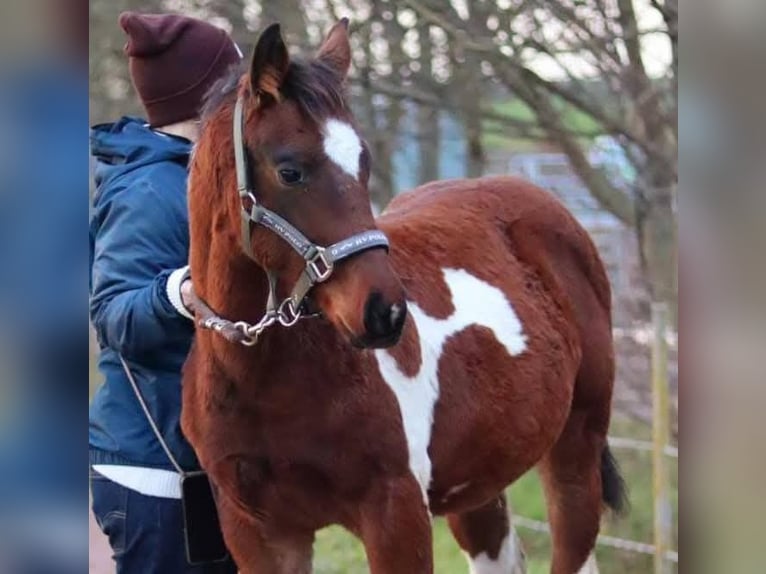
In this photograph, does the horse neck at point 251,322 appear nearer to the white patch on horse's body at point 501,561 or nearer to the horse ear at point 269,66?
the horse ear at point 269,66

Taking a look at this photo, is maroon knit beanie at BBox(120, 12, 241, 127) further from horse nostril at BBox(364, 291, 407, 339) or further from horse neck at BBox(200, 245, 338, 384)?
horse nostril at BBox(364, 291, 407, 339)

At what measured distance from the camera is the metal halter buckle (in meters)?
1.06

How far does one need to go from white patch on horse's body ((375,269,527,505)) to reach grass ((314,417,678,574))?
0.62 m

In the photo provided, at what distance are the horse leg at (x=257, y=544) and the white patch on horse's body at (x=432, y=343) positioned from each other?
192 millimetres

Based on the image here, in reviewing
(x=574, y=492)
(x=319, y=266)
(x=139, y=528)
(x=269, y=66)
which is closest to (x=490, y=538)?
(x=574, y=492)

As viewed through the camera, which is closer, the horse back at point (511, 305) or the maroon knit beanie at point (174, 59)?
the maroon knit beanie at point (174, 59)

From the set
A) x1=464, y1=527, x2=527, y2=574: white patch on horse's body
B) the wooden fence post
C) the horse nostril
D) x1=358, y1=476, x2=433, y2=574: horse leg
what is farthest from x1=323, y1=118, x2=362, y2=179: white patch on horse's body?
the wooden fence post

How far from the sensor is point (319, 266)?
106 cm

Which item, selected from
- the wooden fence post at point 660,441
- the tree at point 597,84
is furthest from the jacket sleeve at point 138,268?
the wooden fence post at point 660,441

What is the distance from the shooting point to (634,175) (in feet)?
7.32

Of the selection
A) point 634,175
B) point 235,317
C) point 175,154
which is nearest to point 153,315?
point 235,317

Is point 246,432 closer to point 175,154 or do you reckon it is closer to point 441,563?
point 175,154

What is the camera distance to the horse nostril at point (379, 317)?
1.03 m

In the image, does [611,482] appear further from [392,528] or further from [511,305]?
[392,528]
